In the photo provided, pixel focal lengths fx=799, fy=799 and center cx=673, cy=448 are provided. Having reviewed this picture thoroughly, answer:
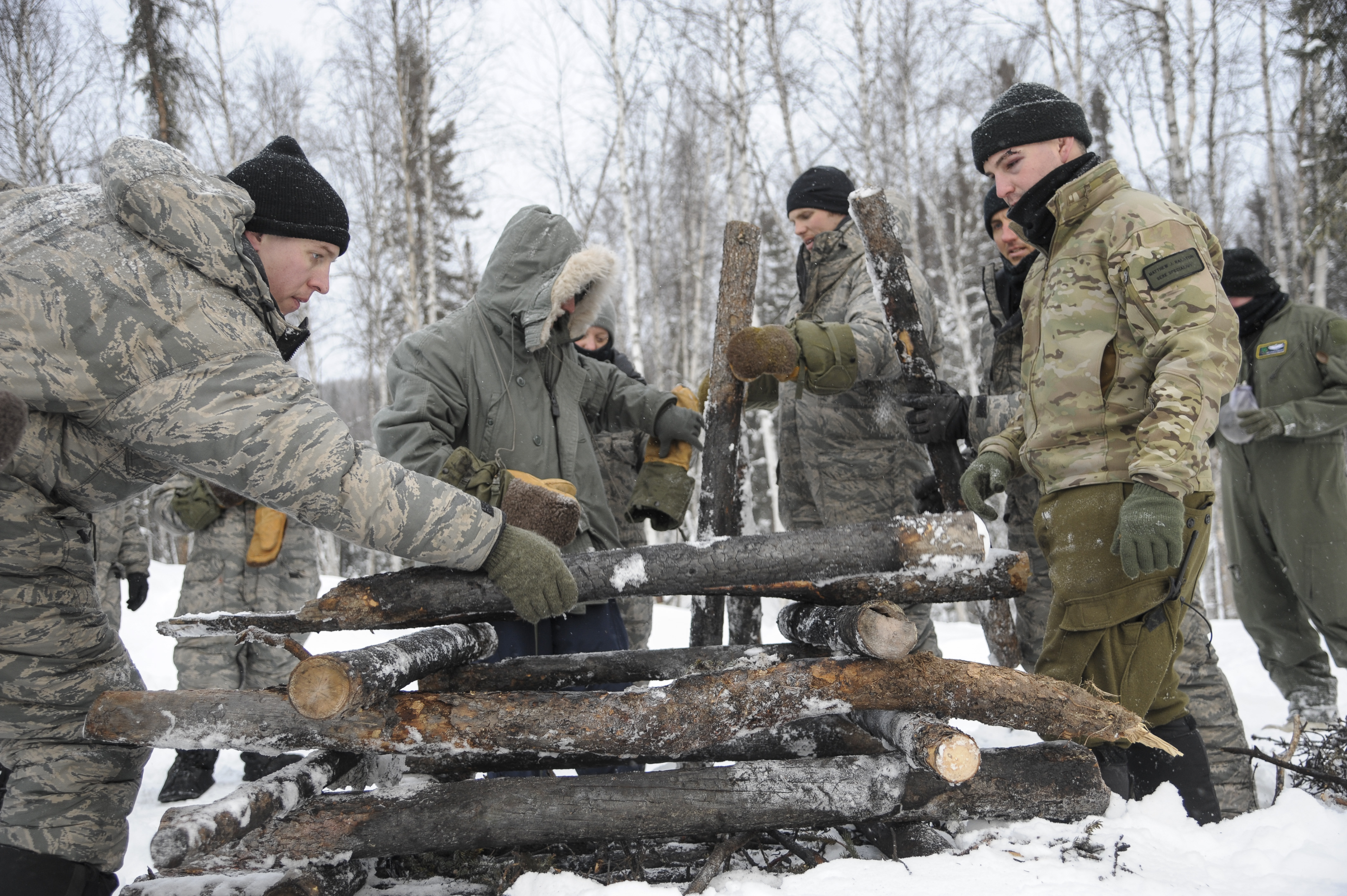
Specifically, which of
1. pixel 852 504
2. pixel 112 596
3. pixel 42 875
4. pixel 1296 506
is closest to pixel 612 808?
pixel 42 875

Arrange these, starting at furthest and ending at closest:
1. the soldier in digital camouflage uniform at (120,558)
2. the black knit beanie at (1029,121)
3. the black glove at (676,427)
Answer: the soldier in digital camouflage uniform at (120,558) < the black glove at (676,427) < the black knit beanie at (1029,121)

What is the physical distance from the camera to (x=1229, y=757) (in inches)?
119

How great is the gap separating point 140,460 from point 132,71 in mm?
12269

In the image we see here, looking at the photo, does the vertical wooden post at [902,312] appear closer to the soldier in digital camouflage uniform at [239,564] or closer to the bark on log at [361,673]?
the bark on log at [361,673]

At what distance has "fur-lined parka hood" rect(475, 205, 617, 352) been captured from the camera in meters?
3.35

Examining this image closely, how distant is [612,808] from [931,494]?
2.17 meters

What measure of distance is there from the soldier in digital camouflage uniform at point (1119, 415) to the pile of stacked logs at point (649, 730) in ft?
0.87

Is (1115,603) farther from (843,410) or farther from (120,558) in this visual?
(120,558)

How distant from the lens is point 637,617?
4.93m

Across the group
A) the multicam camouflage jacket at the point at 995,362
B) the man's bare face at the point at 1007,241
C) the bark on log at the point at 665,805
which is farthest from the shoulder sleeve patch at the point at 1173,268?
the bark on log at the point at 665,805

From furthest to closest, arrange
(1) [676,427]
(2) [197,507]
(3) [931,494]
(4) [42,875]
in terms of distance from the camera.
A: (2) [197,507] → (1) [676,427] → (3) [931,494] → (4) [42,875]

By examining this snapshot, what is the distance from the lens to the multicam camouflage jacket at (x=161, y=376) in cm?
194

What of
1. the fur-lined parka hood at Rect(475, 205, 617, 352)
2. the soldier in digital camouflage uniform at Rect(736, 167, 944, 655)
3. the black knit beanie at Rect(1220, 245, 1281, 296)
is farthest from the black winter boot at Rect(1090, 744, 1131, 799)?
the black knit beanie at Rect(1220, 245, 1281, 296)

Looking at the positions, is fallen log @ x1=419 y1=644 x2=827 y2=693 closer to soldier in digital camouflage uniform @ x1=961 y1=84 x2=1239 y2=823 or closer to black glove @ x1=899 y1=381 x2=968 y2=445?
soldier in digital camouflage uniform @ x1=961 y1=84 x2=1239 y2=823
